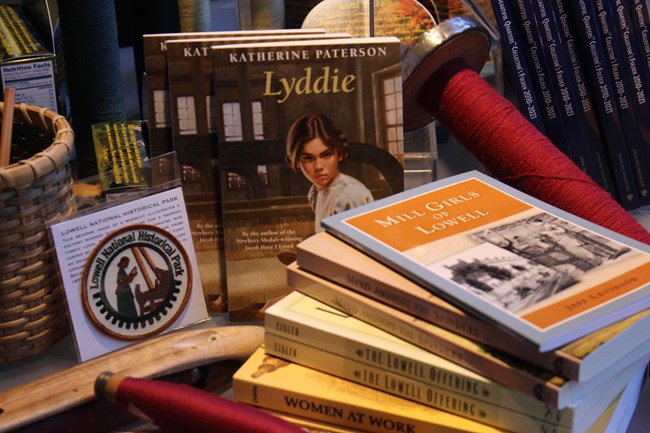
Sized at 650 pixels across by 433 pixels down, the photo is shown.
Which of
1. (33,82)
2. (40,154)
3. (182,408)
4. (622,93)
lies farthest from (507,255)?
(33,82)

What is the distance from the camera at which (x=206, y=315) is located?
3.36ft

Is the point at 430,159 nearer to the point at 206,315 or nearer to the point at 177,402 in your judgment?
the point at 206,315

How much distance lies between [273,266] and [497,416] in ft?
1.26

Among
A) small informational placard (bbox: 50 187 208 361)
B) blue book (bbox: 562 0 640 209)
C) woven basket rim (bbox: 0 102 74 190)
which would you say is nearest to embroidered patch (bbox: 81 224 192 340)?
small informational placard (bbox: 50 187 208 361)

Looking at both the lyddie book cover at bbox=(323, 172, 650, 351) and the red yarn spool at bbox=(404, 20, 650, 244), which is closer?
the lyddie book cover at bbox=(323, 172, 650, 351)

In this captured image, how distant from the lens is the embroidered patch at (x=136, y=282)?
957mm

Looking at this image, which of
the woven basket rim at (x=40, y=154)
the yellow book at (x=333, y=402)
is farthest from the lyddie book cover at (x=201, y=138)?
the yellow book at (x=333, y=402)

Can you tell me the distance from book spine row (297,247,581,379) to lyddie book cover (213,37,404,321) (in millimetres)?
173

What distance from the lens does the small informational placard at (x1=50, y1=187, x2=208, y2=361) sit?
37.1 inches

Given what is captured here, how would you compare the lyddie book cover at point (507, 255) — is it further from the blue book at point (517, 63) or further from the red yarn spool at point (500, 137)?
the blue book at point (517, 63)

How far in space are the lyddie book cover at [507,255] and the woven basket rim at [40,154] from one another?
29 centimetres

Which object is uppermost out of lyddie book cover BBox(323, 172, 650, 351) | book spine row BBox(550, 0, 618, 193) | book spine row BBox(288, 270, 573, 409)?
book spine row BBox(550, 0, 618, 193)

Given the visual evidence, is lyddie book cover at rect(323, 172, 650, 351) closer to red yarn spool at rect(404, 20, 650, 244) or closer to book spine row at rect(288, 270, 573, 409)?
book spine row at rect(288, 270, 573, 409)

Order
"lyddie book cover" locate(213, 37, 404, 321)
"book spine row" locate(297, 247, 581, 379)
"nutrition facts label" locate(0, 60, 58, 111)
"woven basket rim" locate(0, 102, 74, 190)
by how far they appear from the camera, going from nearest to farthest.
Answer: "book spine row" locate(297, 247, 581, 379), "woven basket rim" locate(0, 102, 74, 190), "lyddie book cover" locate(213, 37, 404, 321), "nutrition facts label" locate(0, 60, 58, 111)
